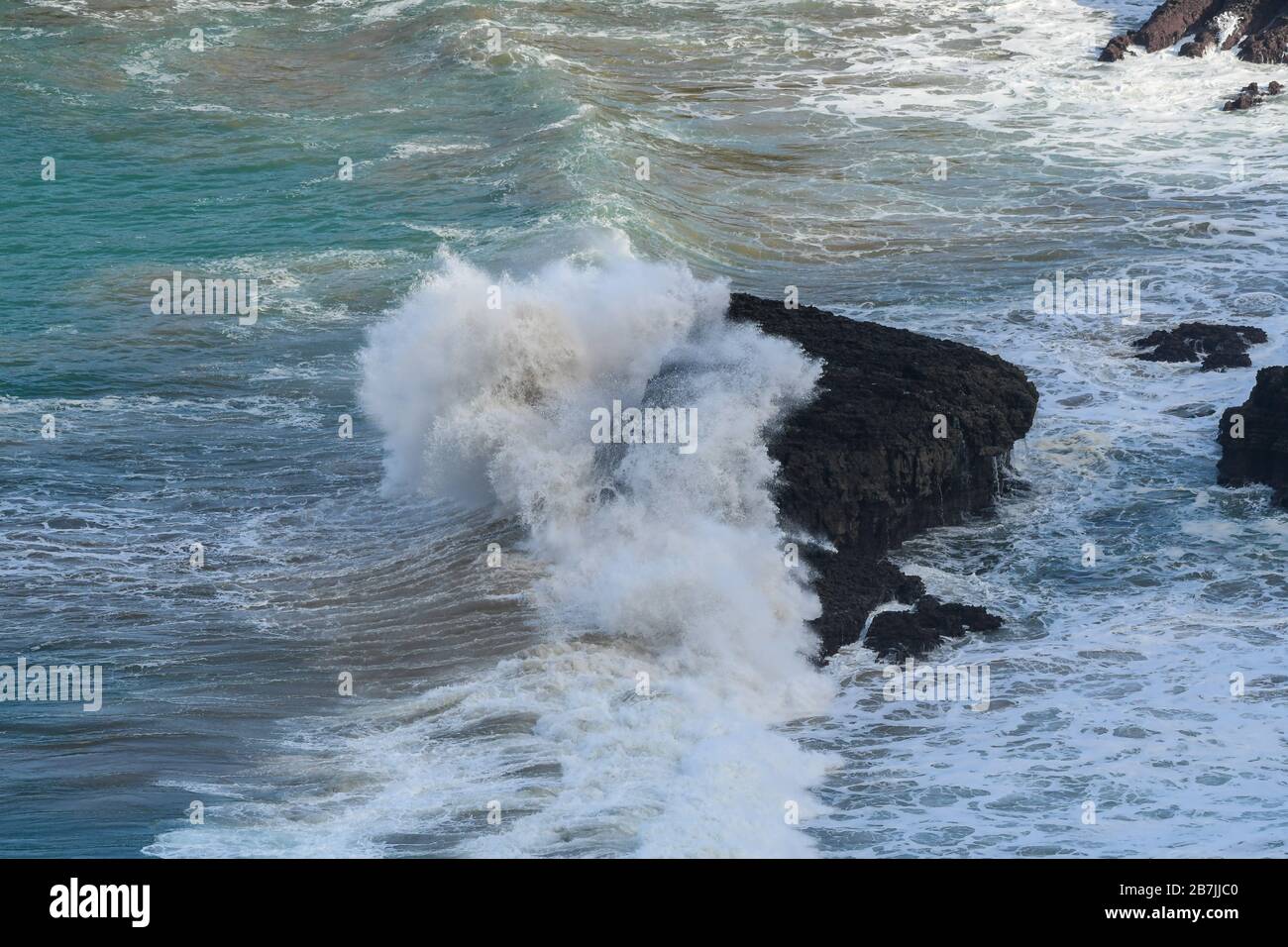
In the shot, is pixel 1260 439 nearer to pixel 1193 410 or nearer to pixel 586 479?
pixel 1193 410

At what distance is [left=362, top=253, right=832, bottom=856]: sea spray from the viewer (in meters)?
14.4

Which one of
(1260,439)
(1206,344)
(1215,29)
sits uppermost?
(1215,29)

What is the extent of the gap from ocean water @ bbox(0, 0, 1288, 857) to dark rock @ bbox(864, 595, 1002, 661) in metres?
0.24

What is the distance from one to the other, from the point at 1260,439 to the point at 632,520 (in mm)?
6861

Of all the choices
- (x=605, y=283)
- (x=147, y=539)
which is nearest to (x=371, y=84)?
(x=605, y=283)

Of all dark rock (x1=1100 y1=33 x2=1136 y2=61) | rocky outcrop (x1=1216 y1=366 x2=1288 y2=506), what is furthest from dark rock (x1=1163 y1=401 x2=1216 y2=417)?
dark rock (x1=1100 y1=33 x2=1136 y2=61)

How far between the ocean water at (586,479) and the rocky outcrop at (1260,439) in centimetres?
38

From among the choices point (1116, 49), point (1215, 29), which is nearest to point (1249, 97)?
point (1116, 49)

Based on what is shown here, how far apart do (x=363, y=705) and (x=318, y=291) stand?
1230 centimetres

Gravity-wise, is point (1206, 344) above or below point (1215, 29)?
below

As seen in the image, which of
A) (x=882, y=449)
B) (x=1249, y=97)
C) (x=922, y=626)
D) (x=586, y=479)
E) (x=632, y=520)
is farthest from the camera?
(x=1249, y=97)

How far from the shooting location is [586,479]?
19484 millimetres

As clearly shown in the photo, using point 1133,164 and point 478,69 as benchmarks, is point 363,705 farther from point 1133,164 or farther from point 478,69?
point 478,69

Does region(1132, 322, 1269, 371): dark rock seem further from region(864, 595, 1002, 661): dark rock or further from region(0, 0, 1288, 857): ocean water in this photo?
region(864, 595, 1002, 661): dark rock
